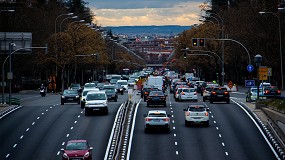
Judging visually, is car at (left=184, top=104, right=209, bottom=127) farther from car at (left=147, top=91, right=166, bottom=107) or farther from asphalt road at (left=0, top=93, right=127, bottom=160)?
car at (left=147, top=91, right=166, bottom=107)

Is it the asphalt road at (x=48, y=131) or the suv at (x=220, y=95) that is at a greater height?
the suv at (x=220, y=95)

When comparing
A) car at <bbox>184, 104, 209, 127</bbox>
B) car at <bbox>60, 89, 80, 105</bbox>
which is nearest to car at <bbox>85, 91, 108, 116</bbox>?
car at <bbox>184, 104, 209, 127</bbox>

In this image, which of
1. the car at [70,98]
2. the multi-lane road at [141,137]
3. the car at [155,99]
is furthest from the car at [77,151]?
the car at [70,98]

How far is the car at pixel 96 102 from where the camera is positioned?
53.8m

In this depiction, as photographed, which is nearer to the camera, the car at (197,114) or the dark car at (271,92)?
the car at (197,114)

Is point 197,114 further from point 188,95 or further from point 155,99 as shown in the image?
point 188,95

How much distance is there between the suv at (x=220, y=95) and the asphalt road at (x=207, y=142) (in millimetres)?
11743

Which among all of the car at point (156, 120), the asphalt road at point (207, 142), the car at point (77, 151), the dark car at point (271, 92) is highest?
the dark car at point (271, 92)

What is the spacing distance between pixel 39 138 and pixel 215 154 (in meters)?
11.8

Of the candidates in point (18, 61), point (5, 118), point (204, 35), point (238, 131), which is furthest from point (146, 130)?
point (204, 35)

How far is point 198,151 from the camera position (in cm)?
3975

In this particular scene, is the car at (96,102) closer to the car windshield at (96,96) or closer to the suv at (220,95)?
the car windshield at (96,96)

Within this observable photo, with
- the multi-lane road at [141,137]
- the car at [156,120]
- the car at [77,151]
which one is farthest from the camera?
the car at [156,120]

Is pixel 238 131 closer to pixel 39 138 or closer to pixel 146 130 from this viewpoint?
pixel 146 130
